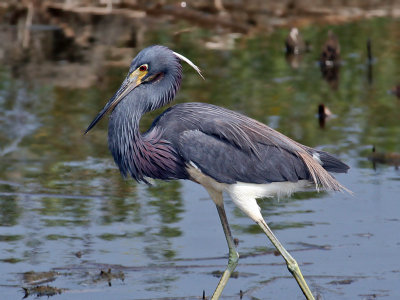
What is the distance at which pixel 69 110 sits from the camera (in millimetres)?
10797

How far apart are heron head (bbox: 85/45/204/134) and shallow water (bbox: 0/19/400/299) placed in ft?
3.61

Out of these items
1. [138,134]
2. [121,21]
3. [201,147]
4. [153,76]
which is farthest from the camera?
[121,21]

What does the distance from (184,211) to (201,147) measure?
175cm

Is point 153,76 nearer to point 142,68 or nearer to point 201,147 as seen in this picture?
point 142,68

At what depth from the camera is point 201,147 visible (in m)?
5.79

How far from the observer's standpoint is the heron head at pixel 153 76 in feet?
19.7

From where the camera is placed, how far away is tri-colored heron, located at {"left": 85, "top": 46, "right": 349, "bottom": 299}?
19.1ft

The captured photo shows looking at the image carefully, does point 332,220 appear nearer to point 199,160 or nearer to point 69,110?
point 199,160

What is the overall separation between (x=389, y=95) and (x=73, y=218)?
227 inches

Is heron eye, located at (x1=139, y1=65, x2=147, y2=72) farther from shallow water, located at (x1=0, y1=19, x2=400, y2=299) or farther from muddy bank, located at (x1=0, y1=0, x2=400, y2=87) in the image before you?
muddy bank, located at (x1=0, y1=0, x2=400, y2=87)

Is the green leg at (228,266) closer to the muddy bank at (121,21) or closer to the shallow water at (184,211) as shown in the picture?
the shallow water at (184,211)

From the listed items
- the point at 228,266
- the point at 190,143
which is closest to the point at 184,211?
the point at 228,266

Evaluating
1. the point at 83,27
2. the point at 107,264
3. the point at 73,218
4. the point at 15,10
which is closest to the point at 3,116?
the point at 73,218

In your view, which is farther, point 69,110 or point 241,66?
point 241,66
